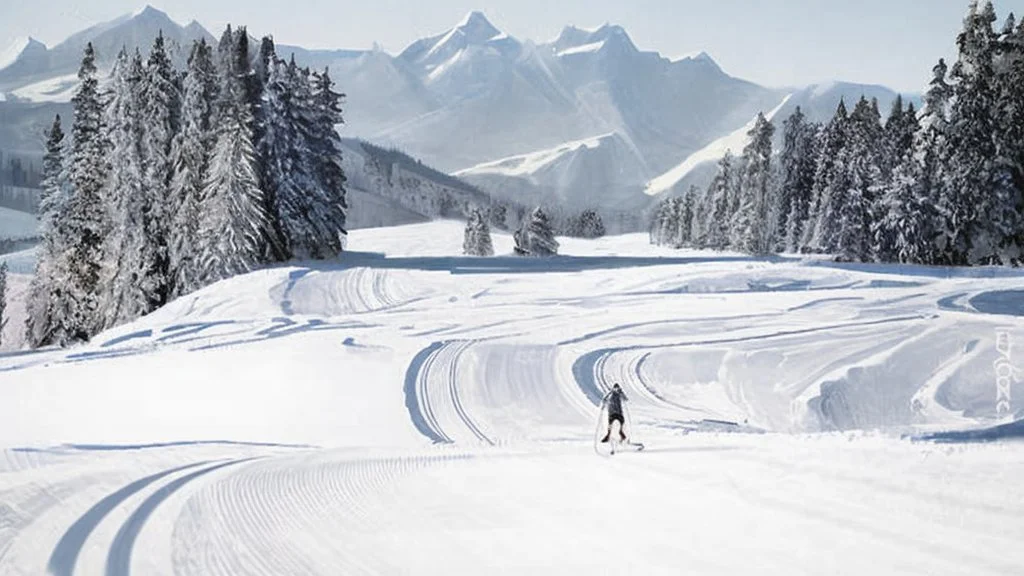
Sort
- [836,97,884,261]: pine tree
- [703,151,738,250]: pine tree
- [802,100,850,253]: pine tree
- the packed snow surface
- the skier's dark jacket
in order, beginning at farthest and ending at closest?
1. [703,151,738,250]: pine tree
2. [802,100,850,253]: pine tree
3. [836,97,884,261]: pine tree
4. the skier's dark jacket
5. the packed snow surface

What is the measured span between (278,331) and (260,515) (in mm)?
18820

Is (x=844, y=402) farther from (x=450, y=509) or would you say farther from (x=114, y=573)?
(x=114, y=573)

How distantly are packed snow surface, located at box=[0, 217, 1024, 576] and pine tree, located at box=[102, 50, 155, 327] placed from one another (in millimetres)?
6603

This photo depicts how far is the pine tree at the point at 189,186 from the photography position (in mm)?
38094

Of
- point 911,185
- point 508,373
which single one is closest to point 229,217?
point 508,373

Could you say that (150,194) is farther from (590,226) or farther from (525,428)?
(590,226)

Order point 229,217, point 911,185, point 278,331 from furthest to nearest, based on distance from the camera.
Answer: point 911,185 < point 229,217 < point 278,331

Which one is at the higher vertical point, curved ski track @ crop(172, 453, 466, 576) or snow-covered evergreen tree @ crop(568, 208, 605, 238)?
snow-covered evergreen tree @ crop(568, 208, 605, 238)

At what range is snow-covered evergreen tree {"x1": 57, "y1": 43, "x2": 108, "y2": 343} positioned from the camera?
128 ft

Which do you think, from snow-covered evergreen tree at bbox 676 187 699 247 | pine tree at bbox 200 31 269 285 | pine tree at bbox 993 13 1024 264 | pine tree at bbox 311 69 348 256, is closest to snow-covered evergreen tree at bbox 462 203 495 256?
pine tree at bbox 311 69 348 256

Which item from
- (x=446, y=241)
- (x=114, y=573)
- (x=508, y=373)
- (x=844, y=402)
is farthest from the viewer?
(x=446, y=241)

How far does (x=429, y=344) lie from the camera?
2436cm

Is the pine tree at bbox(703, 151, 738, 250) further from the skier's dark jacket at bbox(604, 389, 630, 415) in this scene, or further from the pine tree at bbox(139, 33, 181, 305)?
the skier's dark jacket at bbox(604, 389, 630, 415)

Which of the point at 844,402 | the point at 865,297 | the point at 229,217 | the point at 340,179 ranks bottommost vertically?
the point at 844,402
